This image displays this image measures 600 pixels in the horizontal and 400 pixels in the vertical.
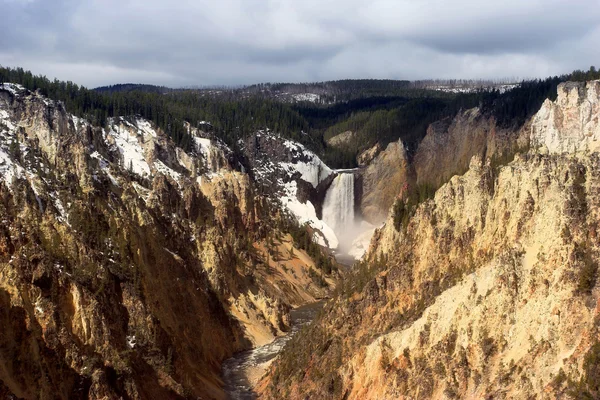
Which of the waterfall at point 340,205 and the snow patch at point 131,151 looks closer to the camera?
the snow patch at point 131,151

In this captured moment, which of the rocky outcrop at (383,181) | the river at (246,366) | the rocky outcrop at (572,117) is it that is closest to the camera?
the river at (246,366)

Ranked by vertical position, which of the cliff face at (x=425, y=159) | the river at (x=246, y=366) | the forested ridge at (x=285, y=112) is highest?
the forested ridge at (x=285, y=112)

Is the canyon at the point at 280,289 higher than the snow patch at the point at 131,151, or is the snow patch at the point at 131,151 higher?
the snow patch at the point at 131,151

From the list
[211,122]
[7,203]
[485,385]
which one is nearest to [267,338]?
[7,203]

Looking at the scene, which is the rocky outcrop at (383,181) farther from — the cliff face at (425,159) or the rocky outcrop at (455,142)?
the rocky outcrop at (455,142)

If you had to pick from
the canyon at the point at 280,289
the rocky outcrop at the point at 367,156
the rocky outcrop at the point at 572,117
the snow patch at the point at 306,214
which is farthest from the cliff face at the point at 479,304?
the rocky outcrop at the point at 367,156

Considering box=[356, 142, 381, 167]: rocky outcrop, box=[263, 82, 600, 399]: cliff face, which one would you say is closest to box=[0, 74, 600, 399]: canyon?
box=[263, 82, 600, 399]: cliff face

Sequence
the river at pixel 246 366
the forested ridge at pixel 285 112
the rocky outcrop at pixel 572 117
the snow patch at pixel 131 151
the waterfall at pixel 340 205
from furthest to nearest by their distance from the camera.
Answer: the waterfall at pixel 340 205, the forested ridge at pixel 285 112, the snow patch at pixel 131 151, the rocky outcrop at pixel 572 117, the river at pixel 246 366
